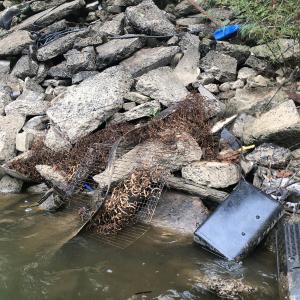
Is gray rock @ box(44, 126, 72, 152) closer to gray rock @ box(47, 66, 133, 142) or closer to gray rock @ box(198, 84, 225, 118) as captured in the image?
gray rock @ box(47, 66, 133, 142)

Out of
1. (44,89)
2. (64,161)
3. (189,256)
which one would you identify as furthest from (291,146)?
(44,89)

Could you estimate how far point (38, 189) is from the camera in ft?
20.0

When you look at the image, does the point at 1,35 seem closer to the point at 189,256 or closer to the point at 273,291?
the point at 189,256

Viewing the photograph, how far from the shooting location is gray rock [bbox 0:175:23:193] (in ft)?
20.0

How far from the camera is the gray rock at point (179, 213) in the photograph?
16.2ft

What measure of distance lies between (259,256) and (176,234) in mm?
913

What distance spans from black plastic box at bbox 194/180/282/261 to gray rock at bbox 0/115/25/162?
3229mm

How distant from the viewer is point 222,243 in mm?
4379

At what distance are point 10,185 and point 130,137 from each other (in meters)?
1.76

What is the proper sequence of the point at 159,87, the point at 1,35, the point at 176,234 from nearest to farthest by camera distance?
the point at 176,234
the point at 159,87
the point at 1,35

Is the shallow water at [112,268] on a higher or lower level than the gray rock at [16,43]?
lower

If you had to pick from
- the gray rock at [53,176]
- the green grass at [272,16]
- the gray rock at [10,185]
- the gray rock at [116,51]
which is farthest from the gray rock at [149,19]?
the gray rock at [10,185]

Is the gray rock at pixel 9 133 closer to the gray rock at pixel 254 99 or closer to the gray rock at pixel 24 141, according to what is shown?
the gray rock at pixel 24 141

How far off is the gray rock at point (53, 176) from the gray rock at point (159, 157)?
1.53 feet
